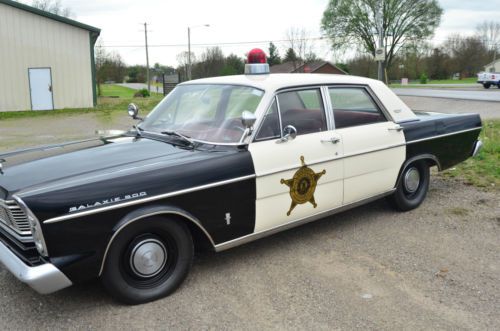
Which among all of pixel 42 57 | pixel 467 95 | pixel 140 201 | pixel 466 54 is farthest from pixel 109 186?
pixel 466 54

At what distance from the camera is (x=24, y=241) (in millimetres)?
3152

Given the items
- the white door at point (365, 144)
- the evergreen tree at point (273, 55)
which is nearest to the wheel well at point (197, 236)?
the white door at point (365, 144)

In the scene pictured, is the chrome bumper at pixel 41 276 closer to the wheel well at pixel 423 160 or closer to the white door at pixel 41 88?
the wheel well at pixel 423 160

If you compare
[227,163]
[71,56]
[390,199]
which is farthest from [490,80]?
[227,163]

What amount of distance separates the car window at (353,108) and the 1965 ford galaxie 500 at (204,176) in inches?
0.6

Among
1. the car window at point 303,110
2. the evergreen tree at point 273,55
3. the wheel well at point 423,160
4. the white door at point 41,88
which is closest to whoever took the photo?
the car window at point 303,110

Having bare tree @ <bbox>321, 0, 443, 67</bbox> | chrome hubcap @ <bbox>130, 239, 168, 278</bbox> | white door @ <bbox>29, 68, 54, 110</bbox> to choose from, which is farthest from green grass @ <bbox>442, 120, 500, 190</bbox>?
bare tree @ <bbox>321, 0, 443, 67</bbox>

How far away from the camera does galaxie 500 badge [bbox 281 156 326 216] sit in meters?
4.09

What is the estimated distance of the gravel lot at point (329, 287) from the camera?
3197 mm

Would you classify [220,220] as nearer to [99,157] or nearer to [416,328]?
[99,157]

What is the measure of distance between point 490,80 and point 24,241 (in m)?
37.0

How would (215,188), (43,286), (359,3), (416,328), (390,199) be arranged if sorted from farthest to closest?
(359,3)
(390,199)
(215,188)
(416,328)
(43,286)

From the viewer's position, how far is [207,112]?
14.0 feet

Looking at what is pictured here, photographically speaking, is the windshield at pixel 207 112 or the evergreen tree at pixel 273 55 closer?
the windshield at pixel 207 112
